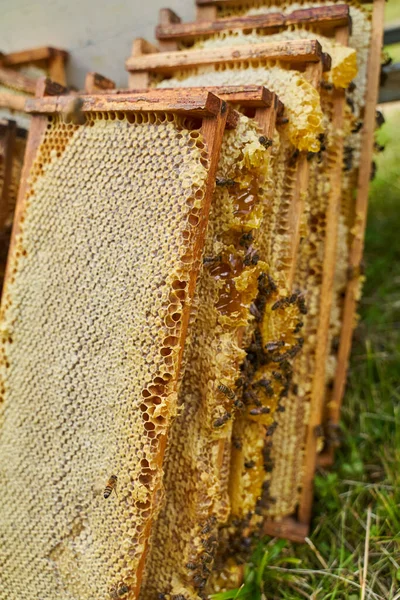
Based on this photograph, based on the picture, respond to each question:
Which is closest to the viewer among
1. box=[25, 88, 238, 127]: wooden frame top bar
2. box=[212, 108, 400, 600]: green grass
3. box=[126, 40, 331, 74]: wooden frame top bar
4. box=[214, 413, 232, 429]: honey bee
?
box=[25, 88, 238, 127]: wooden frame top bar

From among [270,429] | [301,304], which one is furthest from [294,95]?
[270,429]

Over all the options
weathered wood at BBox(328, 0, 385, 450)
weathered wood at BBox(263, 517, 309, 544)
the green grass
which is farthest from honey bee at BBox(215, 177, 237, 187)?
weathered wood at BBox(263, 517, 309, 544)

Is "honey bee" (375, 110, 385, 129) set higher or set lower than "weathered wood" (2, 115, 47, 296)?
higher

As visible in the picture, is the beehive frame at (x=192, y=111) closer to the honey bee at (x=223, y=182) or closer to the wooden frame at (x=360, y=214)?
the honey bee at (x=223, y=182)

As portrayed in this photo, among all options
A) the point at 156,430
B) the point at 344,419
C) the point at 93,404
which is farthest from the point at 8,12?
the point at 344,419

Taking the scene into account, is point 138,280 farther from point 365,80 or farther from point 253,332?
point 365,80

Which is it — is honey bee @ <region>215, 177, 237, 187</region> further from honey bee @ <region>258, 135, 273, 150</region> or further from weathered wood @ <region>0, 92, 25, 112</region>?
weathered wood @ <region>0, 92, 25, 112</region>

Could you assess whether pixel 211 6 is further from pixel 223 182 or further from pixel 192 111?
pixel 223 182
